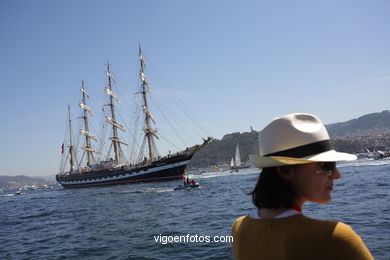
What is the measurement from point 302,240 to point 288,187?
37 cm

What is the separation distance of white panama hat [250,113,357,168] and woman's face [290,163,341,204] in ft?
0.27

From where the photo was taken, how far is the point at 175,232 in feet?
44.1

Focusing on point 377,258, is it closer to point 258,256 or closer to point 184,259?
point 184,259

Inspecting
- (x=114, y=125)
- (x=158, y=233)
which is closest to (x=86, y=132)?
(x=114, y=125)

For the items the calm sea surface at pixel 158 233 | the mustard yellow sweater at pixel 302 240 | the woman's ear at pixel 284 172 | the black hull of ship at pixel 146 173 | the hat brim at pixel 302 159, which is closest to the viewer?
the mustard yellow sweater at pixel 302 240

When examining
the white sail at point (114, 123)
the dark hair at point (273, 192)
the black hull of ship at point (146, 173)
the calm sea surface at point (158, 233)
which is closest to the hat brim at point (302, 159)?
the dark hair at point (273, 192)

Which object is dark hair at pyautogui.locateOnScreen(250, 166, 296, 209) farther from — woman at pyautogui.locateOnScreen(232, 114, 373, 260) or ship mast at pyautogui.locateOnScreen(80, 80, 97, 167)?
ship mast at pyautogui.locateOnScreen(80, 80, 97, 167)

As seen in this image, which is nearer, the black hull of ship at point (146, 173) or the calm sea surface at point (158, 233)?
the calm sea surface at point (158, 233)

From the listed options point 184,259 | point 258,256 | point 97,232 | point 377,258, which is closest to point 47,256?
point 97,232

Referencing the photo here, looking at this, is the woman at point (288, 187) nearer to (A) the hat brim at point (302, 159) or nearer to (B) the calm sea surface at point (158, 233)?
(A) the hat brim at point (302, 159)

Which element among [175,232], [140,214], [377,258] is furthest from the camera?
[140,214]

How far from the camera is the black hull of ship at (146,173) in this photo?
193ft

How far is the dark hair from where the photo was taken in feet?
5.59

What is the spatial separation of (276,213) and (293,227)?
0.16 m
